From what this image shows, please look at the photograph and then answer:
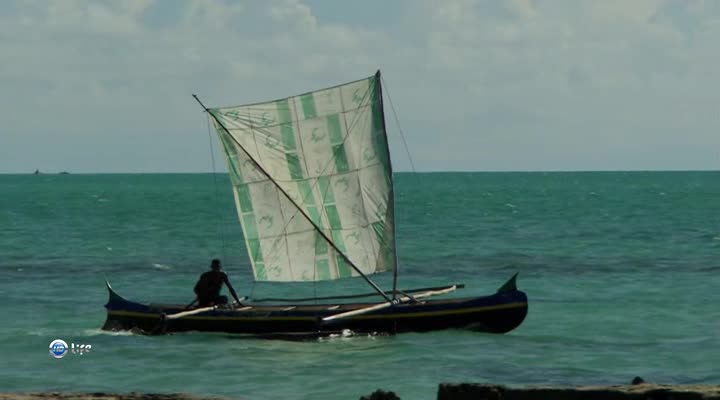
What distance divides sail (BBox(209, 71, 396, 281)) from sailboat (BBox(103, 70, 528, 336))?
0.08ft

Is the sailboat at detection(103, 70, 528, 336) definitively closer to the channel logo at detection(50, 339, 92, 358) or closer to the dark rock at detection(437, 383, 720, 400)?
the channel logo at detection(50, 339, 92, 358)

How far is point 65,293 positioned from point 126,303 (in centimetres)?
1092

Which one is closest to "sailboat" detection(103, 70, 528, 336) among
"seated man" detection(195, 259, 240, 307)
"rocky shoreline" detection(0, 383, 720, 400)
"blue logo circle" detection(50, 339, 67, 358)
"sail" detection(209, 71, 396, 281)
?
"sail" detection(209, 71, 396, 281)

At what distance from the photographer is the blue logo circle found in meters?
28.3

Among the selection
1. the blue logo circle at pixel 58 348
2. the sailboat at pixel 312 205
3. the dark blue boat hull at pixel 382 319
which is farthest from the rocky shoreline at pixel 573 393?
the sailboat at pixel 312 205

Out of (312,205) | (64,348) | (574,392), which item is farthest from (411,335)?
(574,392)

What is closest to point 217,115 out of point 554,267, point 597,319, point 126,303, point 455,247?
point 126,303

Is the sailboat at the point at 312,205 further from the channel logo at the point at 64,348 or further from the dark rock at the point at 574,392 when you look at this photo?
the dark rock at the point at 574,392

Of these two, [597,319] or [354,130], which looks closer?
[354,130]

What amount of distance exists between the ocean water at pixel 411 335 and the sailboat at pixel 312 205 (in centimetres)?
59

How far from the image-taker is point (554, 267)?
173 feet

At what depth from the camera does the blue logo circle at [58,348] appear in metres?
28.3

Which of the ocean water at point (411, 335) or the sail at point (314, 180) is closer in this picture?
the ocean water at point (411, 335)

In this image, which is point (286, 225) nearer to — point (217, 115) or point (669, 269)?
point (217, 115)
